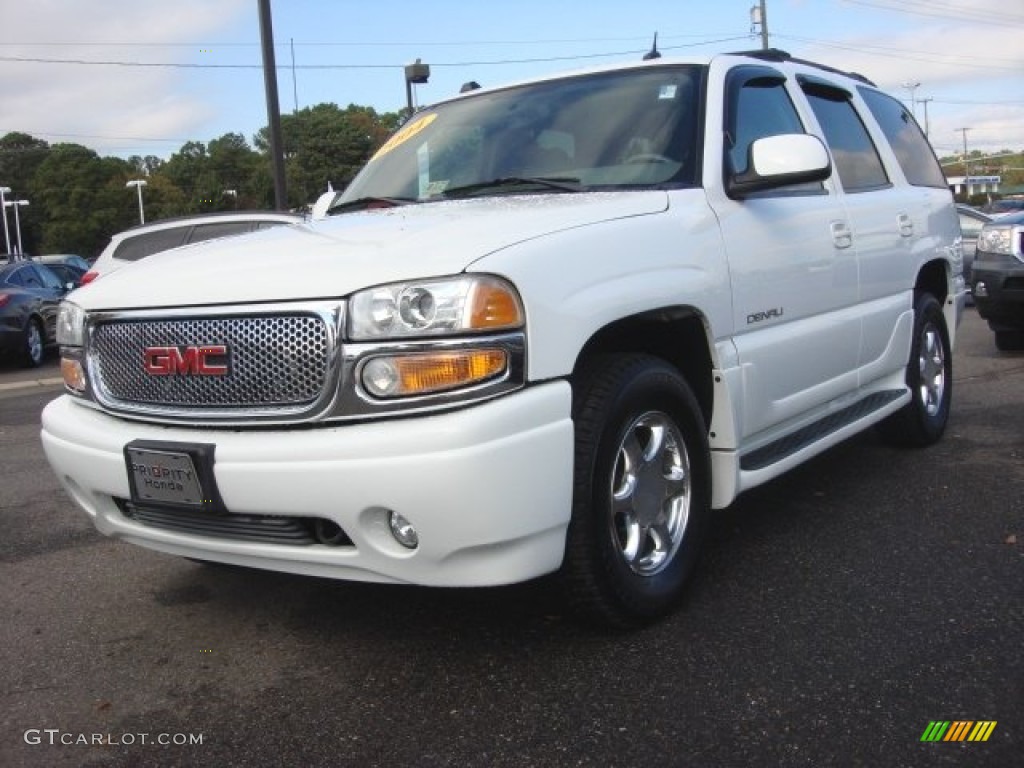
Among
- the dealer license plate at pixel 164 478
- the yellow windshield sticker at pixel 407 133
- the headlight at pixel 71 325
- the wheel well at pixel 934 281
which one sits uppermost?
the yellow windshield sticker at pixel 407 133

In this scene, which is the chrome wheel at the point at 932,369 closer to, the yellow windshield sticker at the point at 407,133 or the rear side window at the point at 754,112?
the rear side window at the point at 754,112

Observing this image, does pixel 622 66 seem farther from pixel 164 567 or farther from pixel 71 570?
pixel 71 570

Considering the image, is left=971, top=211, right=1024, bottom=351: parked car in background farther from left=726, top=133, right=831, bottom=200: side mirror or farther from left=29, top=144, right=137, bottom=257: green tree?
left=29, top=144, right=137, bottom=257: green tree

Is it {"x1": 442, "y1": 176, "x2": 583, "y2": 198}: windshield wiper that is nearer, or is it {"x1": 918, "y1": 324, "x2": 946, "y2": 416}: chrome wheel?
{"x1": 442, "y1": 176, "x2": 583, "y2": 198}: windshield wiper

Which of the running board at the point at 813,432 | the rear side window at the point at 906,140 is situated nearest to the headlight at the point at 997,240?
the rear side window at the point at 906,140

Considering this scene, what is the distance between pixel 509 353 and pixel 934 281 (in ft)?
12.4

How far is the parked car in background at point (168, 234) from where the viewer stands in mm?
9578

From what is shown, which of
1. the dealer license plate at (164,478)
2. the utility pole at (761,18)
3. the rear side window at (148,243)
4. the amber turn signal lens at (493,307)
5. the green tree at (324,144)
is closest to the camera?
the amber turn signal lens at (493,307)

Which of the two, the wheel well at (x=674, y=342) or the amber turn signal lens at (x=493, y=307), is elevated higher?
the amber turn signal lens at (x=493, y=307)

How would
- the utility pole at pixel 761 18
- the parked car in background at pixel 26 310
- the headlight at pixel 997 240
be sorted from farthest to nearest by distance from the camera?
the utility pole at pixel 761 18 → the parked car in background at pixel 26 310 → the headlight at pixel 997 240

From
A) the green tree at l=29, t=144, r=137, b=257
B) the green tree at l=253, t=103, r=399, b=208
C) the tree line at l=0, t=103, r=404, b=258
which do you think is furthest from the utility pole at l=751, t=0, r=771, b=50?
the green tree at l=29, t=144, r=137, b=257

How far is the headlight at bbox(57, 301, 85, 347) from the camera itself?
A: 10.3ft
